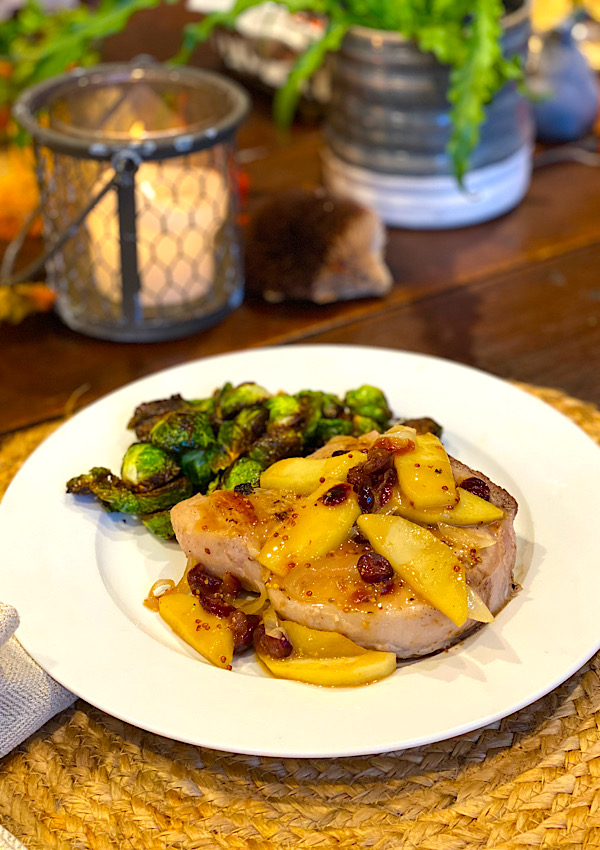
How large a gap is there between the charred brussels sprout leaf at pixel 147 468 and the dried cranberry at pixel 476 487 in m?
0.80

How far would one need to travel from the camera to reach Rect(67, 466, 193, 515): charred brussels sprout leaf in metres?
2.44

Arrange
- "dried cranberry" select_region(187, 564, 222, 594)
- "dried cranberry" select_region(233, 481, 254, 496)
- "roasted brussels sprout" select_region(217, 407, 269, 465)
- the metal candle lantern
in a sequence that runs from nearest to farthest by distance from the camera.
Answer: "dried cranberry" select_region(187, 564, 222, 594), "dried cranberry" select_region(233, 481, 254, 496), "roasted brussels sprout" select_region(217, 407, 269, 465), the metal candle lantern

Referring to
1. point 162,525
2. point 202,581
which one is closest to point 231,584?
point 202,581

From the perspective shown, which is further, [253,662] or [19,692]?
[253,662]

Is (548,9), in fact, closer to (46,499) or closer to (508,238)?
(508,238)

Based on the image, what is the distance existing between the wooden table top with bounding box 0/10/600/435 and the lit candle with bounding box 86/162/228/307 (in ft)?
0.73

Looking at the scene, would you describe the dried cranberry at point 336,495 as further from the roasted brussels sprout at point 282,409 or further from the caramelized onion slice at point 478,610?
the roasted brussels sprout at point 282,409

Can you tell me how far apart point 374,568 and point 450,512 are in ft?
0.81

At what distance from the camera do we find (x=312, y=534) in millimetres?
2084

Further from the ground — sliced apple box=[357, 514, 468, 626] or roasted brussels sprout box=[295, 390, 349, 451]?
sliced apple box=[357, 514, 468, 626]

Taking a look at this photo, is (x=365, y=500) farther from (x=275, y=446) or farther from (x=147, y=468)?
(x=147, y=468)

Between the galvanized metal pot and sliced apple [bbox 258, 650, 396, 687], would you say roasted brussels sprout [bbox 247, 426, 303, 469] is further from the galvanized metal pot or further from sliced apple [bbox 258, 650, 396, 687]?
the galvanized metal pot

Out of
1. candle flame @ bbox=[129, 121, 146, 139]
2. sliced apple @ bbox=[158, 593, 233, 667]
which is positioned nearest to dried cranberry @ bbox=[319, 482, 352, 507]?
sliced apple @ bbox=[158, 593, 233, 667]

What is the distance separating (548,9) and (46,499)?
5.31 meters
